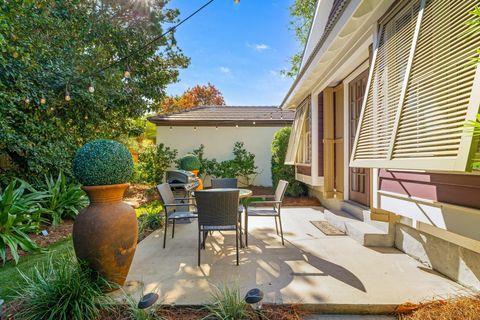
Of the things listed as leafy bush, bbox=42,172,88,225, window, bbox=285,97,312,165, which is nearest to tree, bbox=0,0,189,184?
leafy bush, bbox=42,172,88,225

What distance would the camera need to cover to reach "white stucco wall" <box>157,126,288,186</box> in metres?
11.4

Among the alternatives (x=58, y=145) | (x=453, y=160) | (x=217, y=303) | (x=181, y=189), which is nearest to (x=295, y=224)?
(x=181, y=189)

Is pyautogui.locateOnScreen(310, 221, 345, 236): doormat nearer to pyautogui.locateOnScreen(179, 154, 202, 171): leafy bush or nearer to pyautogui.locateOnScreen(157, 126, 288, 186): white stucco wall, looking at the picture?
pyautogui.locateOnScreen(179, 154, 202, 171): leafy bush

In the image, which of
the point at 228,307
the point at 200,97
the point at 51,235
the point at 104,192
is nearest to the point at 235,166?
the point at 51,235

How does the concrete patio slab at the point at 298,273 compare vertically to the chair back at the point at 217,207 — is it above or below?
below

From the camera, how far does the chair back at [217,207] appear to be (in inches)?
131

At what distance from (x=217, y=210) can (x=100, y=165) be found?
5.02ft

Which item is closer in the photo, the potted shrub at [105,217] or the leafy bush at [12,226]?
the potted shrub at [105,217]

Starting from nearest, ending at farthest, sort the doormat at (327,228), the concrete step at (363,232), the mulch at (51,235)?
the concrete step at (363,232) → the mulch at (51,235) → the doormat at (327,228)

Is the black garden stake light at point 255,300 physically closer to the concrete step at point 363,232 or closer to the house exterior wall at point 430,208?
the house exterior wall at point 430,208

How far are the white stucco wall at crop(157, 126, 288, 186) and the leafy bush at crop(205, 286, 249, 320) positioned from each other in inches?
362

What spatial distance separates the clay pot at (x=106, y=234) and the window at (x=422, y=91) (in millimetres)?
2813

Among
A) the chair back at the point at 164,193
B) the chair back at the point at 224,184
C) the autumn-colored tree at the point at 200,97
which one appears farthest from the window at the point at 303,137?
the autumn-colored tree at the point at 200,97

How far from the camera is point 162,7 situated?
977 cm
